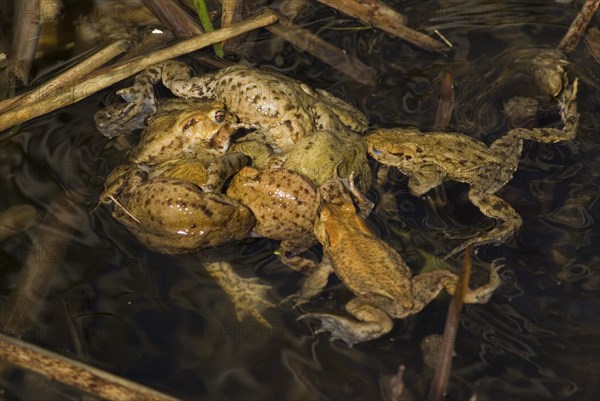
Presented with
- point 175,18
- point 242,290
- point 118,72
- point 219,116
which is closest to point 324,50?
point 175,18

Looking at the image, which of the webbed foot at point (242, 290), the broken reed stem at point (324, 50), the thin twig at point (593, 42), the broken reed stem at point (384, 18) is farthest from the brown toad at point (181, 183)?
the thin twig at point (593, 42)

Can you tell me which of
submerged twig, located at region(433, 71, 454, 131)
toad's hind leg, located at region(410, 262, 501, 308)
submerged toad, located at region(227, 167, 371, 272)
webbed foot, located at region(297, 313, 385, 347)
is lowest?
webbed foot, located at region(297, 313, 385, 347)

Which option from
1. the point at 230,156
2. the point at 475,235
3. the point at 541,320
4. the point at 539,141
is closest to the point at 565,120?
the point at 539,141

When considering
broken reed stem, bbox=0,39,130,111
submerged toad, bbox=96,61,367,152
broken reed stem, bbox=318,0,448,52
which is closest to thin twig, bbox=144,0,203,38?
broken reed stem, bbox=0,39,130,111

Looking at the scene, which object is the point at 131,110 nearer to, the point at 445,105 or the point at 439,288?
the point at 445,105

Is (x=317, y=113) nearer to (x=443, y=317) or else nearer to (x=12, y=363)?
(x=443, y=317)

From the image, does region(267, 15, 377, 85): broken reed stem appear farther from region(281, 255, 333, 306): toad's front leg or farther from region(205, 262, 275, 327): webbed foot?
region(205, 262, 275, 327): webbed foot

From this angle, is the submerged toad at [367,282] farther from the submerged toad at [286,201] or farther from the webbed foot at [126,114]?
the webbed foot at [126,114]
